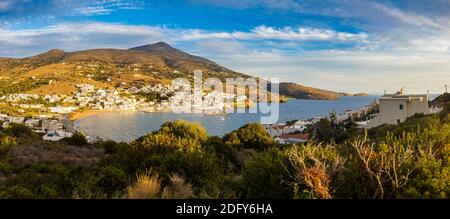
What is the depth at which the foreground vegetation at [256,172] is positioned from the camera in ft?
18.9

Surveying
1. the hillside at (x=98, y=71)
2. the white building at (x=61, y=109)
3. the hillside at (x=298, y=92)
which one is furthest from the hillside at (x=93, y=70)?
the hillside at (x=298, y=92)

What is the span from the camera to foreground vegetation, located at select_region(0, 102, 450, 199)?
5762 millimetres

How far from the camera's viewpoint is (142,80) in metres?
105

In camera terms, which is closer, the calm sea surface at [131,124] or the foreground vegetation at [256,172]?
the foreground vegetation at [256,172]

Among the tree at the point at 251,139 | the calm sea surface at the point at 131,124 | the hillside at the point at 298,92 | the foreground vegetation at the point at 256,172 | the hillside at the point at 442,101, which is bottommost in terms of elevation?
the calm sea surface at the point at 131,124

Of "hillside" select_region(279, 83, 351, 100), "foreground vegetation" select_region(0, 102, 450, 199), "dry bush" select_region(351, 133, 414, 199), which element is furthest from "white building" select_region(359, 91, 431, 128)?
"hillside" select_region(279, 83, 351, 100)

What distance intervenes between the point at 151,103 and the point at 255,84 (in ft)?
79.0

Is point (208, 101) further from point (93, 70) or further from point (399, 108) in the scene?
point (399, 108)

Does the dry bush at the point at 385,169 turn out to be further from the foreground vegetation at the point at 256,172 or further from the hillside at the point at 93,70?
the hillside at the point at 93,70

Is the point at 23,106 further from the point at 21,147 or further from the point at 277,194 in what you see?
the point at 277,194

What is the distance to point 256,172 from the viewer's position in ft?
26.6

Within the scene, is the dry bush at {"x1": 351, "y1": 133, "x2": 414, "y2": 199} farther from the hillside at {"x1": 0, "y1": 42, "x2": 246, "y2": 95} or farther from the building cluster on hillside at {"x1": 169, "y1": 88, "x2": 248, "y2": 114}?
the hillside at {"x1": 0, "y1": 42, "x2": 246, "y2": 95}

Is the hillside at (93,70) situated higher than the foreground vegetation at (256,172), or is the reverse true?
the hillside at (93,70)
